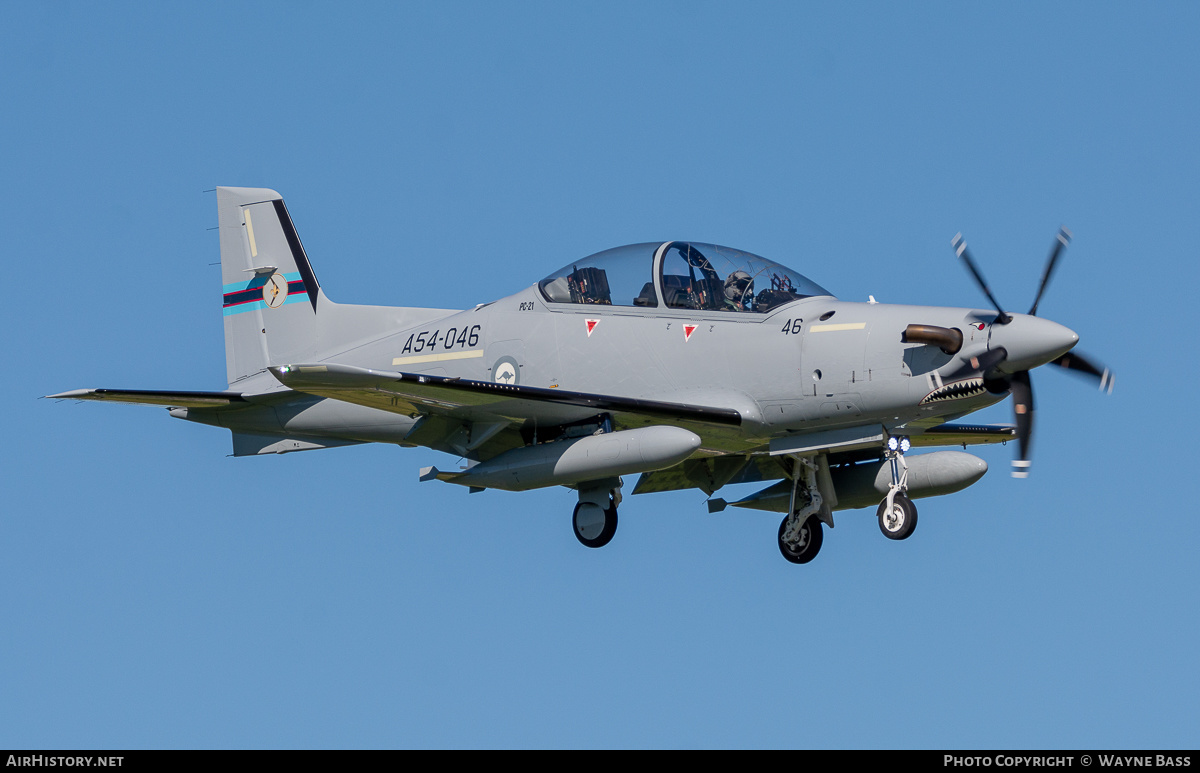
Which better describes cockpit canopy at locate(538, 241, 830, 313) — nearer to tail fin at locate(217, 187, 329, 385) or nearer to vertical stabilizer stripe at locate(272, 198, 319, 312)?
tail fin at locate(217, 187, 329, 385)

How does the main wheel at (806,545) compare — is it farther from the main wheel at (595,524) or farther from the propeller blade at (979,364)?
the propeller blade at (979,364)

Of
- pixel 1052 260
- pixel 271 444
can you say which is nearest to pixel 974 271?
pixel 1052 260

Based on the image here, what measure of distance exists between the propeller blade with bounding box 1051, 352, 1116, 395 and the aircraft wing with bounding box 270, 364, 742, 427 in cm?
421

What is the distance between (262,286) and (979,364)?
12387 mm

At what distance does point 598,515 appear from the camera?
2088cm

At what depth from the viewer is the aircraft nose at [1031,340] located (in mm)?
17188

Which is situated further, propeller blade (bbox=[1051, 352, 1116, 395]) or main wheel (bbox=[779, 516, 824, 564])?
main wheel (bbox=[779, 516, 824, 564])

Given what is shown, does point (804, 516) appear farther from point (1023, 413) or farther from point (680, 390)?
point (1023, 413)

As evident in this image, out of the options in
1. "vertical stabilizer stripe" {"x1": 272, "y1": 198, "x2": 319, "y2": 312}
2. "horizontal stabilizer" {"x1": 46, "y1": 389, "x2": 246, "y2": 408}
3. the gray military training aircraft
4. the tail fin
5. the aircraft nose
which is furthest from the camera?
"vertical stabilizer stripe" {"x1": 272, "y1": 198, "x2": 319, "y2": 312}

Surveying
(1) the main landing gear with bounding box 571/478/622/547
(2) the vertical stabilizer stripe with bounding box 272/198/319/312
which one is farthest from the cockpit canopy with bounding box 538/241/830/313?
(2) the vertical stabilizer stripe with bounding box 272/198/319/312

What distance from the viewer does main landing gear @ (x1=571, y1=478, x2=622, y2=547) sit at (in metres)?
20.8
